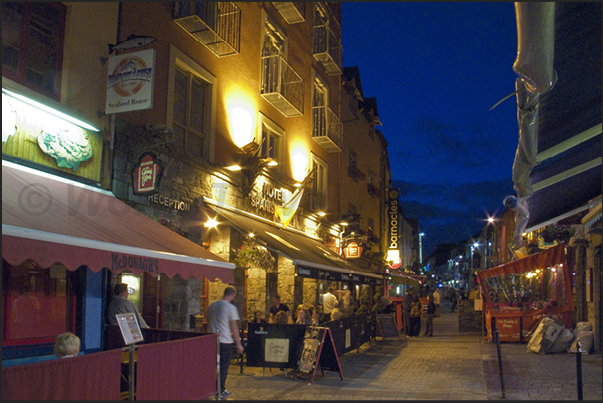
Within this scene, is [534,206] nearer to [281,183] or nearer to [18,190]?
[281,183]

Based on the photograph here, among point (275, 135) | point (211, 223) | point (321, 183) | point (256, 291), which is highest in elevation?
point (275, 135)

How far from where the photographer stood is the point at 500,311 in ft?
55.3

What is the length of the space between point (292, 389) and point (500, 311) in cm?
993

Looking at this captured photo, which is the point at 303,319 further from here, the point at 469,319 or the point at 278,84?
the point at 469,319

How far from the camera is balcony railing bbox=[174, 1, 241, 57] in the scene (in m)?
11.4

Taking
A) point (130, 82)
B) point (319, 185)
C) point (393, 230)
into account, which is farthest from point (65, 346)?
point (393, 230)

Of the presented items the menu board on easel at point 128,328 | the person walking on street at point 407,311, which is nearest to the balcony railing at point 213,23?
the menu board on easel at point 128,328

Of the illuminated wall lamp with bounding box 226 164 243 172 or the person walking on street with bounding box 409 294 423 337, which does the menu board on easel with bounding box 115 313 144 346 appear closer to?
the illuminated wall lamp with bounding box 226 164 243 172

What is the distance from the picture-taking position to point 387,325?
58.4ft

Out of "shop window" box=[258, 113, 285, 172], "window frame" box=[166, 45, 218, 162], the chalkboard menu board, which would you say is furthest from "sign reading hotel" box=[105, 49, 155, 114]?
the chalkboard menu board

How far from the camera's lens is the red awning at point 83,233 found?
586 cm

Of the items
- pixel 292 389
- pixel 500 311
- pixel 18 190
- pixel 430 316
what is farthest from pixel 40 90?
pixel 430 316

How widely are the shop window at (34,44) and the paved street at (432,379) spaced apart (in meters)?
5.75

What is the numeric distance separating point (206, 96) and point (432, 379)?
26.0 ft
